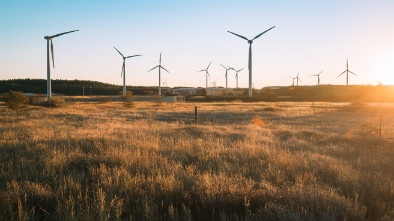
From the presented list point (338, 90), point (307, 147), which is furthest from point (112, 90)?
point (307, 147)

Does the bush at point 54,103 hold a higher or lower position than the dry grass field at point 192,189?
higher

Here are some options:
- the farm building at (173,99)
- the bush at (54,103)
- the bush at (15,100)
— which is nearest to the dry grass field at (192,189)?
the bush at (15,100)

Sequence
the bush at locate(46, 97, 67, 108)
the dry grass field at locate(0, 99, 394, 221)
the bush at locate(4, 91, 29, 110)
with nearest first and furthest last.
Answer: the dry grass field at locate(0, 99, 394, 221)
the bush at locate(4, 91, 29, 110)
the bush at locate(46, 97, 67, 108)

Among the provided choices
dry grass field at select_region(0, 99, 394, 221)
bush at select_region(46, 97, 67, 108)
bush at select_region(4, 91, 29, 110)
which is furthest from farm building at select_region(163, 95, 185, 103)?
dry grass field at select_region(0, 99, 394, 221)

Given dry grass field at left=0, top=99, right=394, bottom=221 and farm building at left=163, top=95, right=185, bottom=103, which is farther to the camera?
farm building at left=163, top=95, right=185, bottom=103

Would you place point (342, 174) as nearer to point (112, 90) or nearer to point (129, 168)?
point (129, 168)

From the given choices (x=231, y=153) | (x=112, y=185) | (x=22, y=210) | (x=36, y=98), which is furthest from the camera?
(x=36, y=98)

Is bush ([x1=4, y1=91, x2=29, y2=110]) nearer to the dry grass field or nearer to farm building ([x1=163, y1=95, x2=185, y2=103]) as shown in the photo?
the dry grass field

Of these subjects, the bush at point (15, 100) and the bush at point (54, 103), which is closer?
the bush at point (15, 100)

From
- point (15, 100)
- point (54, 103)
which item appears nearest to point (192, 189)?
point (15, 100)

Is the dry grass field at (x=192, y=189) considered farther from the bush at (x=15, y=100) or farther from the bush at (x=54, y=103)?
the bush at (x=54, y=103)

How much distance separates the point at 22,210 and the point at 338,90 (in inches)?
6606

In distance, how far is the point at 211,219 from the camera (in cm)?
→ 607

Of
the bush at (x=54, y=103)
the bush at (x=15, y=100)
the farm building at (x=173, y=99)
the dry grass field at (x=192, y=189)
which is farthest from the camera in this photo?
the farm building at (x=173, y=99)
